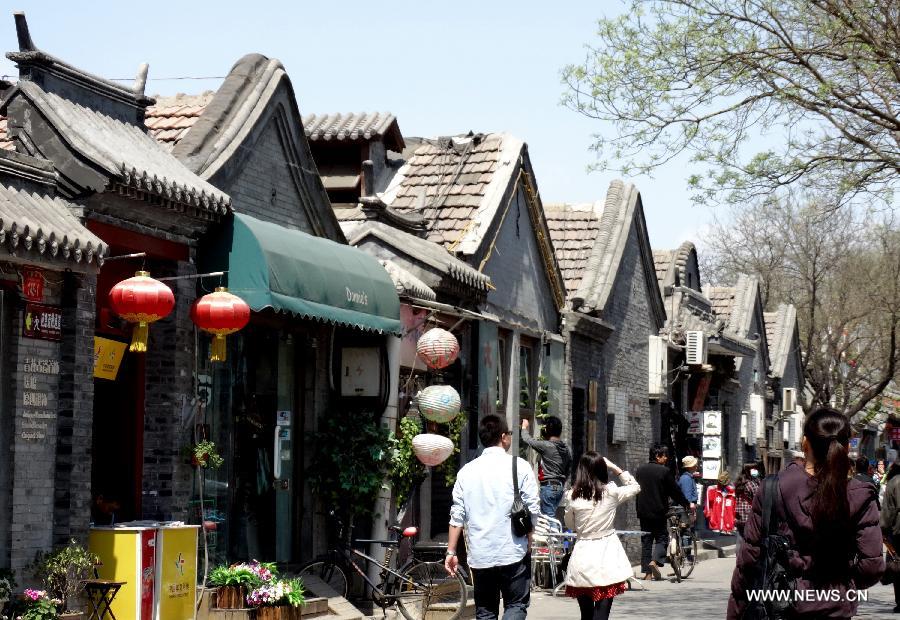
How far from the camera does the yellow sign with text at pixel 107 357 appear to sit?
12164 millimetres

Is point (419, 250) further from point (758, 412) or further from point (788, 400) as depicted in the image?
point (788, 400)

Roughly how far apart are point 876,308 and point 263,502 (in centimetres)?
3503

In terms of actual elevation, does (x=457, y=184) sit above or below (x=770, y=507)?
above

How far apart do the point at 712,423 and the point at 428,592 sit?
855 inches

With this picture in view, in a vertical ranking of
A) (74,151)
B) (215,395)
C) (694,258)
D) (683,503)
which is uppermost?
(694,258)

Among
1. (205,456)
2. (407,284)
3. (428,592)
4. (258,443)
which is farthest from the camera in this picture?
(407,284)

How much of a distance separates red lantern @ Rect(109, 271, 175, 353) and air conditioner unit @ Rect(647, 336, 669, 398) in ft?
67.3

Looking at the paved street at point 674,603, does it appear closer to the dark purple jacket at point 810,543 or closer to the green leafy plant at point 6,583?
the green leafy plant at point 6,583

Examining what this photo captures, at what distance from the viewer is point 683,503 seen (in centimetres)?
2169

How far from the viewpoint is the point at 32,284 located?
10812mm

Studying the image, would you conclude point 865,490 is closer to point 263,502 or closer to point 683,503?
point 263,502

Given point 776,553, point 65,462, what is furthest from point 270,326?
point 776,553

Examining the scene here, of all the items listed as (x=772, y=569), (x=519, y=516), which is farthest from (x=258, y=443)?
(x=772, y=569)

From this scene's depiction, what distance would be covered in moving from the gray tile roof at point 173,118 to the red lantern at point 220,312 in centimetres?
297
